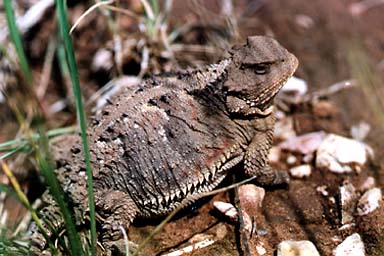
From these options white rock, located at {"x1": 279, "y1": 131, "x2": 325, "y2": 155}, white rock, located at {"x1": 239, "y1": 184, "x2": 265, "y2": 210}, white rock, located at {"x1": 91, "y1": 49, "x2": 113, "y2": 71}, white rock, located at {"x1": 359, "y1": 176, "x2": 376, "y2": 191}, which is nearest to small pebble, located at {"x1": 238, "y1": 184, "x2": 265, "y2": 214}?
white rock, located at {"x1": 239, "y1": 184, "x2": 265, "y2": 210}

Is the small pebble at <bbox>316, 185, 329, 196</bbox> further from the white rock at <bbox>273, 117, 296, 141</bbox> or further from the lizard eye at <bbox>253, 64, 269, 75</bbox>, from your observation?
the lizard eye at <bbox>253, 64, 269, 75</bbox>

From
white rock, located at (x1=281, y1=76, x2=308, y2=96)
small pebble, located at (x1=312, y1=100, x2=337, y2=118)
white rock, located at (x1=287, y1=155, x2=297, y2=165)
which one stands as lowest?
white rock, located at (x1=287, y1=155, x2=297, y2=165)

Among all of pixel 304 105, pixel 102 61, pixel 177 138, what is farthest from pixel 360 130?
pixel 102 61

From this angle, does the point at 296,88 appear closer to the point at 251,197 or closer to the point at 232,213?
the point at 251,197

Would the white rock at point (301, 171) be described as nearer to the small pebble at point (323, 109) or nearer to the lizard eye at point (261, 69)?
the small pebble at point (323, 109)

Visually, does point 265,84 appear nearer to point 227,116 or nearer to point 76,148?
point 227,116

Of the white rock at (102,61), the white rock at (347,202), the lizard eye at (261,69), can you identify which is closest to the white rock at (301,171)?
the white rock at (347,202)

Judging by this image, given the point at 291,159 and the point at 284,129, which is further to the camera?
the point at 284,129
